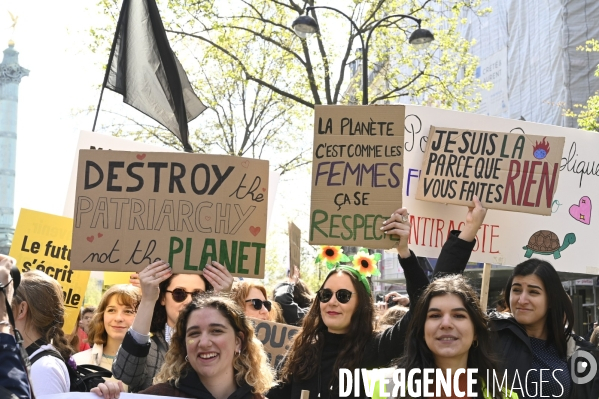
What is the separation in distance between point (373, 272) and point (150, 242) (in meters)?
1.45

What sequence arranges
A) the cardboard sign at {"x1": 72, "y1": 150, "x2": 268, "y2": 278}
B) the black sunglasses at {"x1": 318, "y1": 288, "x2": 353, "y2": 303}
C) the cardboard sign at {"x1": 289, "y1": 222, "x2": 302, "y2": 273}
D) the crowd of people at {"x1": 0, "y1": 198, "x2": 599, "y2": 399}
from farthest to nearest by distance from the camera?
1. the cardboard sign at {"x1": 289, "y1": 222, "x2": 302, "y2": 273}
2. the cardboard sign at {"x1": 72, "y1": 150, "x2": 268, "y2": 278}
3. the black sunglasses at {"x1": 318, "y1": 288, "x2": 353, "y2": 303}
4. the crowd of people at {"x1": 0, "y1": 198, "x2": 599, "y2": 399}

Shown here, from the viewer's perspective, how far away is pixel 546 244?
222 inches

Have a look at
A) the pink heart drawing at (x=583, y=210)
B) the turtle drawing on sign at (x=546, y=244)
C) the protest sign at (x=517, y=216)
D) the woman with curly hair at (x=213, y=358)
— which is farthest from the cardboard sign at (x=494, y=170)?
the woman with curly hair at (x=213, y=358)

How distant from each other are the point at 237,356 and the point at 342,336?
0.80 m

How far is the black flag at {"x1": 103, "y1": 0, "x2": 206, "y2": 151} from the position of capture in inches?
247

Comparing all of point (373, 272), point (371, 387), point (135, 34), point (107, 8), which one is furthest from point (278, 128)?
point (371, 387)

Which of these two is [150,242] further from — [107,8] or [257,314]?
[107,8]

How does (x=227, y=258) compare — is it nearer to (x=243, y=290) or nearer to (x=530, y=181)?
(x=243, y=290)

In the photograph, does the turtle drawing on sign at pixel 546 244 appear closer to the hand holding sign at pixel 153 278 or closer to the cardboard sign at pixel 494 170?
the cardboard sign at pixel 494 170

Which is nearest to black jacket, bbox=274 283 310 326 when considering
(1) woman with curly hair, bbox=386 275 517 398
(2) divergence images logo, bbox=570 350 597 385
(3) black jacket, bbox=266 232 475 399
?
(3) black jacket, bbox=266 232 475 399

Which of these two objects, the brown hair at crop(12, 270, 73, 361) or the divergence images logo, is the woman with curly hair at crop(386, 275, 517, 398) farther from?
the brown hair at crop(12, 270, 73, 361)

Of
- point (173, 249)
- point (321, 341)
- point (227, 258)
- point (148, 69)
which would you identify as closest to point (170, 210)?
point (173, 249)

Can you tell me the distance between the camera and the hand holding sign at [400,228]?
13.7ft

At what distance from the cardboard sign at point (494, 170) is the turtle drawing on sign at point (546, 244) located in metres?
0.56
